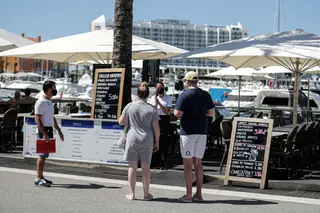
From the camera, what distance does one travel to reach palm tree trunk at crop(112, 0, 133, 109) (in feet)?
41.3

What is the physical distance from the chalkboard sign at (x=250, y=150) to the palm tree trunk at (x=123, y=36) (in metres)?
2.93

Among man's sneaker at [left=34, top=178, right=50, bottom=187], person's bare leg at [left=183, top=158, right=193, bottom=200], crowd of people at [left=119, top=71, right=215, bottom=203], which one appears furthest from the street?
crowd of people at [left=119, top=71, right=215, bottom=203]

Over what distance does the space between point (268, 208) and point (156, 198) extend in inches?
67.4

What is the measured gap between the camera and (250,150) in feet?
34.2

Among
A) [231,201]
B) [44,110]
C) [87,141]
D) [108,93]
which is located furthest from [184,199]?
[108,93]

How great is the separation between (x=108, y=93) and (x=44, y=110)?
8.08 feet

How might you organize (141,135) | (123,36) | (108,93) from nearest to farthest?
(141,135), (108,93), (123,36)

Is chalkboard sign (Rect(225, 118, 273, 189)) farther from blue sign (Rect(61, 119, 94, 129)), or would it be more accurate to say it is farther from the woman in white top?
blue sign (Rect(61, 119, 94, 129))

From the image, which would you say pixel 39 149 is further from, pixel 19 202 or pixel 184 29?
pixel 184 29

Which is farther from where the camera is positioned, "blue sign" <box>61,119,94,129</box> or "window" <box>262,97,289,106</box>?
"window" <box>262,97,289,106</box>

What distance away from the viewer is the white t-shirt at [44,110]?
32.8ft

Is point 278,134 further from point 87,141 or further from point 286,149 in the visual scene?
point 87,141

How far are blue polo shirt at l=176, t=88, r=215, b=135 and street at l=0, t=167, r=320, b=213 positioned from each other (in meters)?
1.09

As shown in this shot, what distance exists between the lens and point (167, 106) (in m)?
12.6
